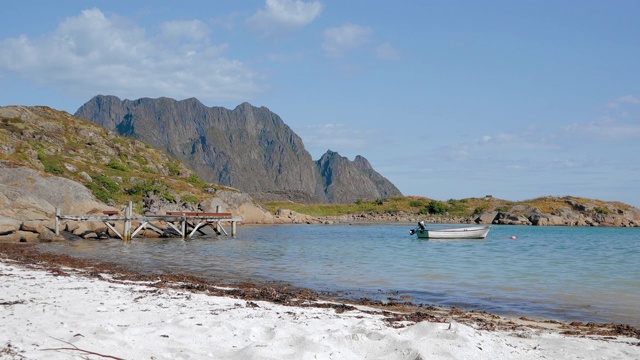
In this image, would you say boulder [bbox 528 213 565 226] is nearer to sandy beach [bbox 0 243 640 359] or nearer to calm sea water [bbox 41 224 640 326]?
calm sea water [bbox 41 224 640 326]

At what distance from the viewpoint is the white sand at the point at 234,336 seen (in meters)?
7.41

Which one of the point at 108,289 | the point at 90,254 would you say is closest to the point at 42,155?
A: the point at 90,254

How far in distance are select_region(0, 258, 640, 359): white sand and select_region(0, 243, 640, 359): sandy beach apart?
16mm

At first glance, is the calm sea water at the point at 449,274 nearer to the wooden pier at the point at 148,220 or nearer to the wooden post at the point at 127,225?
the wooden post at the point at 127,225

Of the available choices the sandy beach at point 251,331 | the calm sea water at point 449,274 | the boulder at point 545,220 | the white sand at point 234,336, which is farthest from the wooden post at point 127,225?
the boulder at point 545,220

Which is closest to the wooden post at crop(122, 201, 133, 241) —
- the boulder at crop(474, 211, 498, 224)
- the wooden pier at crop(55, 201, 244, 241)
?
the wooden pier at crop(55, 201, 244, 241)

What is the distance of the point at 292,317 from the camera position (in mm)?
10617

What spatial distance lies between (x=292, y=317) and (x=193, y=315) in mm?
1967

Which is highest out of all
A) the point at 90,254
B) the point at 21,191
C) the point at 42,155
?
the point at 42,155

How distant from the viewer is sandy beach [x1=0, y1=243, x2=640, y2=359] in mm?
7500

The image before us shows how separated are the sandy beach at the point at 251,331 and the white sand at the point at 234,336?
0.02 meters

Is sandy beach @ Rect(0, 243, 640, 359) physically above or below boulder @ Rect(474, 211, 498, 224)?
below

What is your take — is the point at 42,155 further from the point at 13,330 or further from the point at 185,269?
the point at 13,330

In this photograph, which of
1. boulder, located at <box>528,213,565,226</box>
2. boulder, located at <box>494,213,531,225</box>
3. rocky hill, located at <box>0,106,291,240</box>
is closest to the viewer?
rocky hill, located at <box>0,106,291,240</box>
